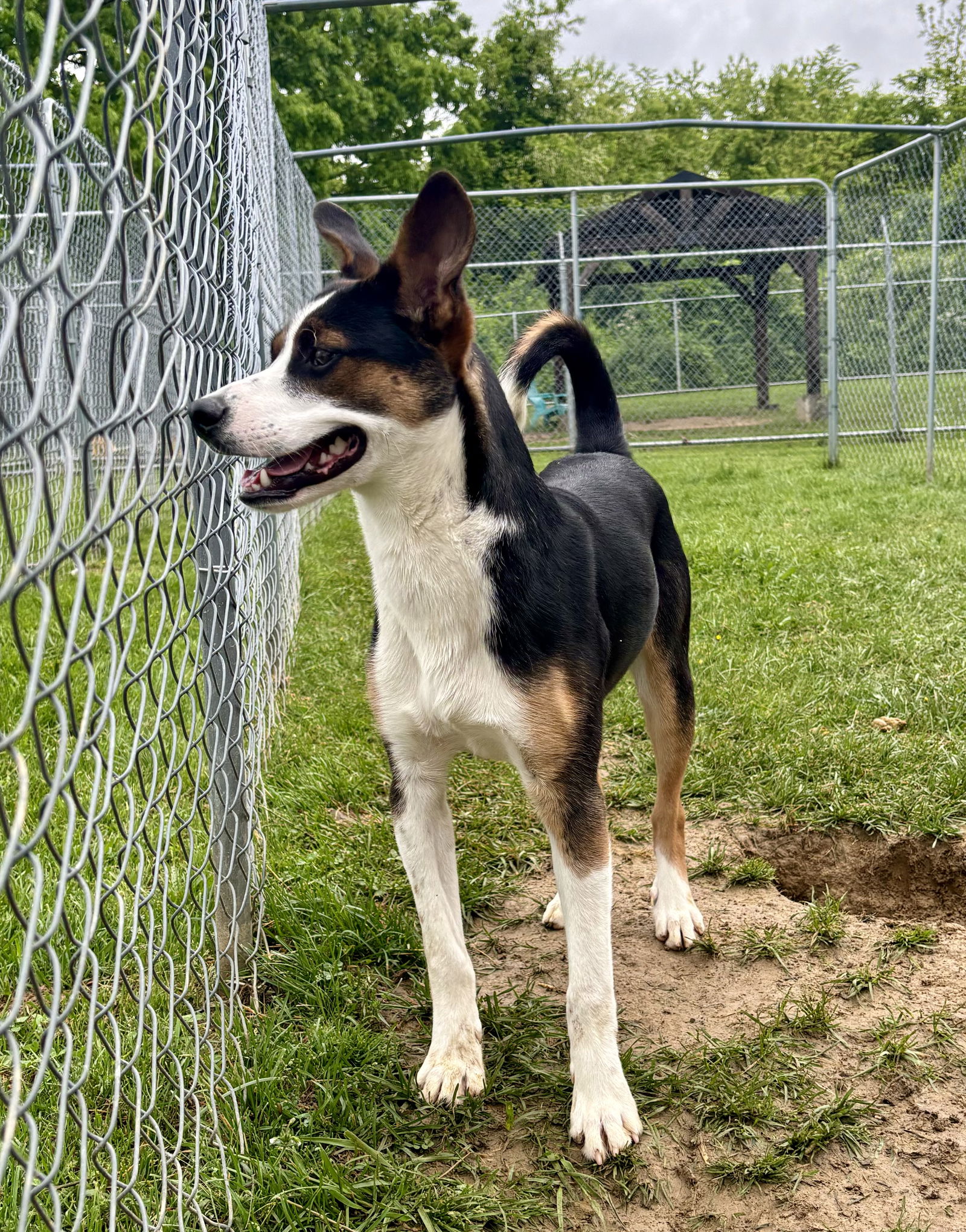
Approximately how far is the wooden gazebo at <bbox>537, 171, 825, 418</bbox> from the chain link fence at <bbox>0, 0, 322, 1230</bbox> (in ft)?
37.6

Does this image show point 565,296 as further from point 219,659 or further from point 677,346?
point 219,659

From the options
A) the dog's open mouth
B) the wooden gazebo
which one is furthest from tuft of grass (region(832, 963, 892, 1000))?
the wooden gazebo

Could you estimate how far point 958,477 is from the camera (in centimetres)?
966

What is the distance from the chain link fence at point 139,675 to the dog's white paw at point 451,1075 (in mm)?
426

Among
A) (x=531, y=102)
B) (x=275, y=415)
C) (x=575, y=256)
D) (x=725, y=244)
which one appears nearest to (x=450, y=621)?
(x=275, y=415)

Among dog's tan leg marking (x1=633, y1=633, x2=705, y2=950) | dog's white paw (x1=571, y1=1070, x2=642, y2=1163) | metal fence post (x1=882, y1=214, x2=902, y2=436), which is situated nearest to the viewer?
dog's white paw (x1=571, y1=1070, x2=642, y2=1163)

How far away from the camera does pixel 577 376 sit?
332 centimetres

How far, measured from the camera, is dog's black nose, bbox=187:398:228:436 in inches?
79.0

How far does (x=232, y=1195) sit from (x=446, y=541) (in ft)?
4.32

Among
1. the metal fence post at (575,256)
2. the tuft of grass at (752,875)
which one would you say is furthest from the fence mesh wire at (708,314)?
the tuft of grass at (752,875)

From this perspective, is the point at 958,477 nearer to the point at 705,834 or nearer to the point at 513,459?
the point at 705,834

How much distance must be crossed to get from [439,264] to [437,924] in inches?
57.4

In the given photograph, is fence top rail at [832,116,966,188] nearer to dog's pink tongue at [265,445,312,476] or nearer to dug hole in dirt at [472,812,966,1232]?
dug hole in dirt at [472,812,966,1232]

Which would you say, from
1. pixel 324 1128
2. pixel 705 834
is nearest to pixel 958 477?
pixel 705 834
